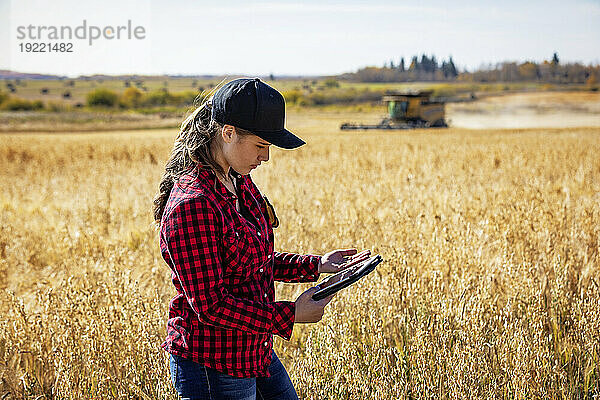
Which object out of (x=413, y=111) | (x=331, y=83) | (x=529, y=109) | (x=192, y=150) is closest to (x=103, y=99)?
(x=413, y=111)

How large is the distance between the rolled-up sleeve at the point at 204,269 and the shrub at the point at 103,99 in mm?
78004

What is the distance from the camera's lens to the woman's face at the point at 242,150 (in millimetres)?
1848

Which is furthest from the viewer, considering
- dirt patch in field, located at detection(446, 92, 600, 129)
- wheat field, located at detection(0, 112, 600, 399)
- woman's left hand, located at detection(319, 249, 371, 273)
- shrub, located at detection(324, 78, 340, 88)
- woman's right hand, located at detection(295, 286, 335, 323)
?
shrub, located at detection(324, 78, 340, 88)

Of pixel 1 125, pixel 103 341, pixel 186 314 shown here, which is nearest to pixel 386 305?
pixel 103 341

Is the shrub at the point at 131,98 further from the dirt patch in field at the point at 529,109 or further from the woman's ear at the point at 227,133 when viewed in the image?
the woman's ear at the point at 227,133

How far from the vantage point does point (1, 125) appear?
48.7m

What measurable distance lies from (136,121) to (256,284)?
186ft

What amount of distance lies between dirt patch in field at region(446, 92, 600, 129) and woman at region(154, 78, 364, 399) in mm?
61947

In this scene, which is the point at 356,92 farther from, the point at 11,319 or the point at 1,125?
the point at 11,319

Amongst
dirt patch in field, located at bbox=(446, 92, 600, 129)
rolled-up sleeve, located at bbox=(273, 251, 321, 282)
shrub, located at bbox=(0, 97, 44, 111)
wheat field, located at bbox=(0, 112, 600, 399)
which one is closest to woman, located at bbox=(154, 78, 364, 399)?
rolled-up sleeve, located at bbox=(273, 251, 321, 282)

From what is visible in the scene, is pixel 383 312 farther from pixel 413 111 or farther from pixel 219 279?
pixel 413 111

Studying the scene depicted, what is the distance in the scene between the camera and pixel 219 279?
1751mm

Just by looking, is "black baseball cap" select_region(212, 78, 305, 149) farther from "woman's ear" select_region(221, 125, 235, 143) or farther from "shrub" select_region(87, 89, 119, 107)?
"shrub" select_region(87, 89, 119, 107)

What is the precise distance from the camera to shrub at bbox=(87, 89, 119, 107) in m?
75.1
